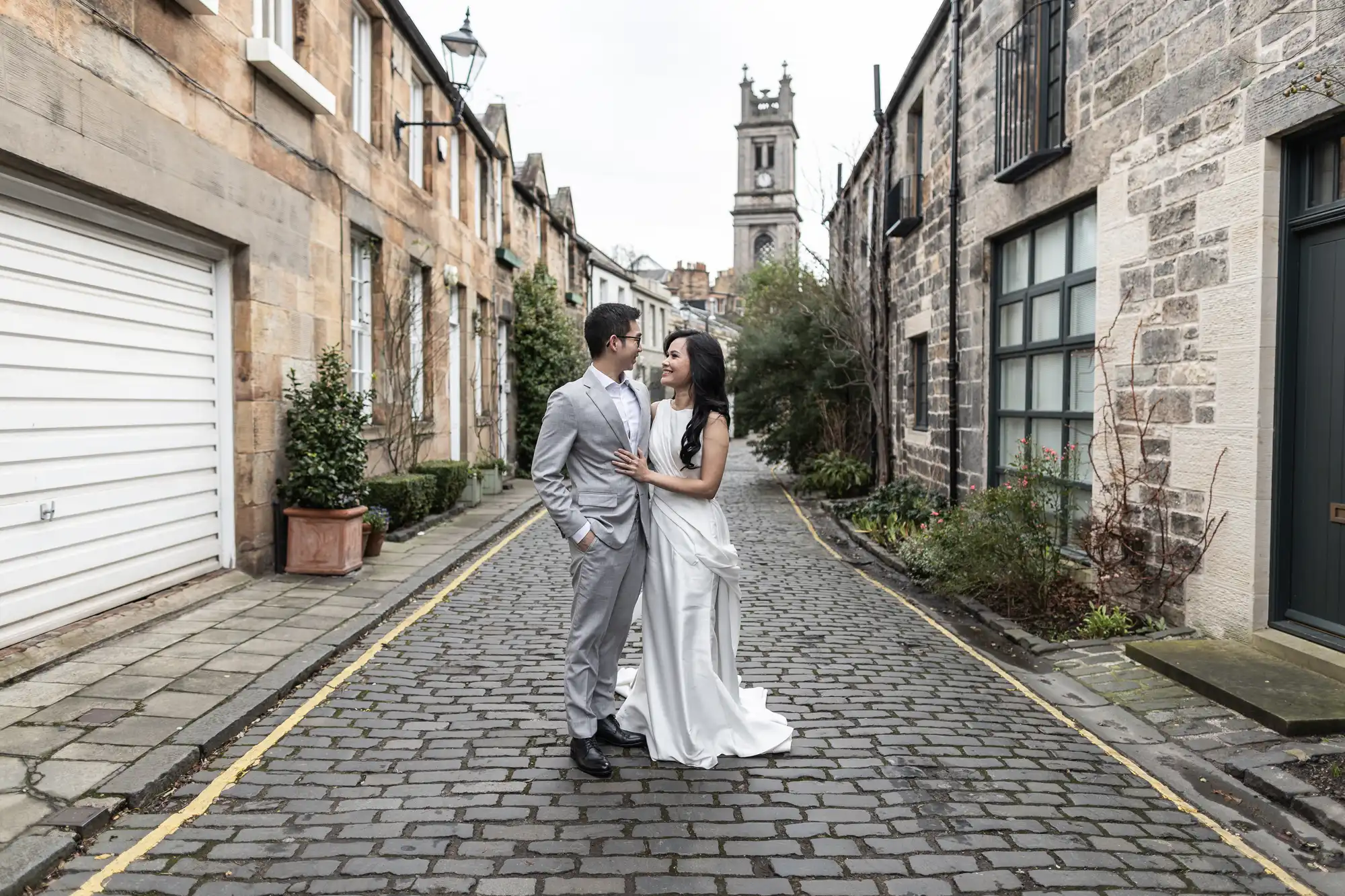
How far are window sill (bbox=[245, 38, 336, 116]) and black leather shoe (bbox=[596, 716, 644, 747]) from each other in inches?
249

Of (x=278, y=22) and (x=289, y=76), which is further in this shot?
(x=278, y=22)

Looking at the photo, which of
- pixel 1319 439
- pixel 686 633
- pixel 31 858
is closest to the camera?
pixel 31 858

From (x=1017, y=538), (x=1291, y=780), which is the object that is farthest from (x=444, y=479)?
(x=1291, y=780)

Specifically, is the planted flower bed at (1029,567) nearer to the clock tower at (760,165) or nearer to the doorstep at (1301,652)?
the doorstep at (1301,652)

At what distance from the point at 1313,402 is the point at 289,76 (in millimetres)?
7911

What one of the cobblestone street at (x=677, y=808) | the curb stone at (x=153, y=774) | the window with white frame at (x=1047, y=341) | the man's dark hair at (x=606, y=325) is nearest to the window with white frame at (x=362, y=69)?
the window with white frame at (x=1047, y=341)

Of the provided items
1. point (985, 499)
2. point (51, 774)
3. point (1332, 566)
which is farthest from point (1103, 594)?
point (51, 774)

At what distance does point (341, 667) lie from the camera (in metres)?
5.91

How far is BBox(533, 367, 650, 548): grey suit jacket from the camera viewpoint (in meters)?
4.17

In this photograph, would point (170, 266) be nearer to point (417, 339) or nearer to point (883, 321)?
point (417, 339)

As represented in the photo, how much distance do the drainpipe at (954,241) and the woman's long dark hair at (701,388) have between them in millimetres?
7036

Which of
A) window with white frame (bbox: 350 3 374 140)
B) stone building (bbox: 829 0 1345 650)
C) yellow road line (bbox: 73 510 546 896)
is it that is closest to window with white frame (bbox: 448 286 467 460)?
window with white frame (bbox: 350 3 374 140)

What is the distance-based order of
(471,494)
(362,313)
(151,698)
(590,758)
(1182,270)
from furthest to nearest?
(471,494) → (362,313) → (1182,270) → (151,698) → (590,758)

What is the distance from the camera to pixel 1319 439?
17.6 feet
